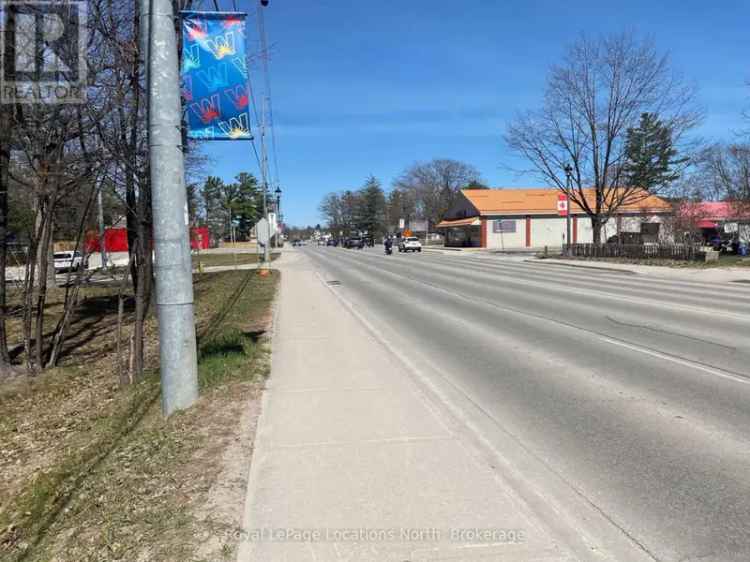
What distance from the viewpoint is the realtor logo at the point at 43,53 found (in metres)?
7.92

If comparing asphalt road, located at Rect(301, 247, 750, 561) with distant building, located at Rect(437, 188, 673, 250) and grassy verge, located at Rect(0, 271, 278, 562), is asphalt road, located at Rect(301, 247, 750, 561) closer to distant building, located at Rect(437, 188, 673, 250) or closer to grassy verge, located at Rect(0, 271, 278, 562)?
grassy verge, located at Rect(0, 271, 278, 562)

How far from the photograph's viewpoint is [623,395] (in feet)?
21.4

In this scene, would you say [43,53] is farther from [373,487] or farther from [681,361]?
[681,361]

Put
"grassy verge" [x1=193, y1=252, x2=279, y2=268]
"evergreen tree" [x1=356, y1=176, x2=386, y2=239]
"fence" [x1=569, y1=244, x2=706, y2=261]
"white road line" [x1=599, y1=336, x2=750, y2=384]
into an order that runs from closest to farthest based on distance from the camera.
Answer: "white road line" [x1=599, y1=336, x2=750, y2=384] < "fence" [x1=569, y1=244, x2=706, y2=261] < "grassy verge" [x1=193, y1=252, x2=279, y2=268] < "evergreen tree" [x1=356, y1=176, x2=386, y2=239]

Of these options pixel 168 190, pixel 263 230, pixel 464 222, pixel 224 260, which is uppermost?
pixel 464 222

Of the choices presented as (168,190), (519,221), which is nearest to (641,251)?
(519,221)

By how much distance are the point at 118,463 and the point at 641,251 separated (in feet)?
113

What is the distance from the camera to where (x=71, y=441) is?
6254 millimetres

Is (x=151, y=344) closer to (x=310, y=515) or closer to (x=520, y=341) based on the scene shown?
(x=520, y=341)

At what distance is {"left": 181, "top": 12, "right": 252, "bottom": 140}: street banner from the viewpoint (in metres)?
5.94

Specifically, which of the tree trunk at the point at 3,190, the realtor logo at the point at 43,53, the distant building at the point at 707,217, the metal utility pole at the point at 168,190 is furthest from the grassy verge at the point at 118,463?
the distant building at the point at 707,217

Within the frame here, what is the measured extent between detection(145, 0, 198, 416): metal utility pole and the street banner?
183 mm

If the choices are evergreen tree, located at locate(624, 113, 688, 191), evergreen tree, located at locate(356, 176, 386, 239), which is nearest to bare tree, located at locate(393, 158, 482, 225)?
evergreen tree, located at locate(356, 176, 386, 239)

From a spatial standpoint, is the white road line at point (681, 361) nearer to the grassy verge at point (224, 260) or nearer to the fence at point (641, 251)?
the fence at point (641, 251)
